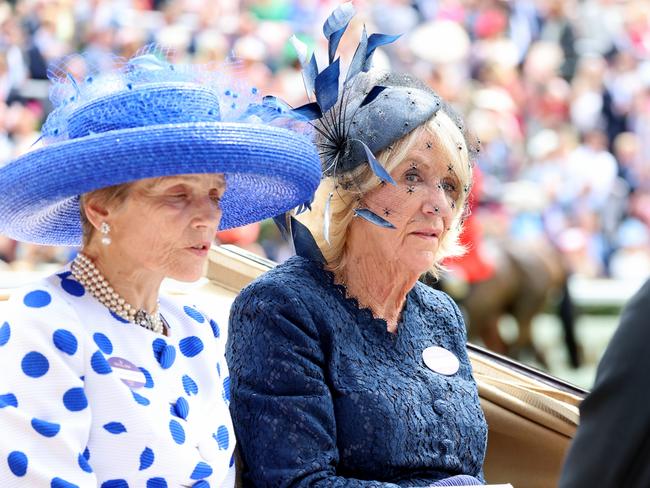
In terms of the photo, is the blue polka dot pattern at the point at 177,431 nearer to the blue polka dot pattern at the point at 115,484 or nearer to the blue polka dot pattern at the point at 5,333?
the blue polka dot pattern at the point at 115,484

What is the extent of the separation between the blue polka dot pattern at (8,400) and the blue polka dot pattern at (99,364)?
0.13 m

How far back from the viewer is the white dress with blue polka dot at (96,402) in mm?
1772

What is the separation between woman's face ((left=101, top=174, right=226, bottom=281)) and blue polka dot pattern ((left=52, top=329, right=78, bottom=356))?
19 centimetres

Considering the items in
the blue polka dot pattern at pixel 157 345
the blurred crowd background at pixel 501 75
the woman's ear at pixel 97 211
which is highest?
the woman's ear at pixel 97 211

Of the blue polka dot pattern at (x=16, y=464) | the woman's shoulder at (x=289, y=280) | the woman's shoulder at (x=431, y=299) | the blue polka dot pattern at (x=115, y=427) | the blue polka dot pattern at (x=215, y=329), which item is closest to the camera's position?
the blue polka dot pattern at (x=16, y=464)

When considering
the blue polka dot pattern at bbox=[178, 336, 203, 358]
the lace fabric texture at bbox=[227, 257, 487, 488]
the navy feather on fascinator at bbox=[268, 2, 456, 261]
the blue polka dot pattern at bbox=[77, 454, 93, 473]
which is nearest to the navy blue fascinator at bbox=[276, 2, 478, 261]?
the navy feather on fascinator at bbox=[268, 2, 456, 261]

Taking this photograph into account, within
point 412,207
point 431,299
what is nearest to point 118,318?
point 412,207

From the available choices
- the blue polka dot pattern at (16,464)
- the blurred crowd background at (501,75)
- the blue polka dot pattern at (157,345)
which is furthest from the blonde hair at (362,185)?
the blurred crowd background at (501,75)

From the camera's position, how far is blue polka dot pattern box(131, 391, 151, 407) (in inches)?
74.4

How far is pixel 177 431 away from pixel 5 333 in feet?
1.02

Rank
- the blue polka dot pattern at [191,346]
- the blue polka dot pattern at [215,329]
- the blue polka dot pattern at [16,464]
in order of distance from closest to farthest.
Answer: the blue polka dot pattern at [16,464] < the blue polka dot pattern at [191,346] < the blue polka dot pattern at [215,329]

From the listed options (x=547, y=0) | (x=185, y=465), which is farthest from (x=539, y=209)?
(x=185, y=465)

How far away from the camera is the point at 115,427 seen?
186cm

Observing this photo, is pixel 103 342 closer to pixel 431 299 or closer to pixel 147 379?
pixel 147 379
